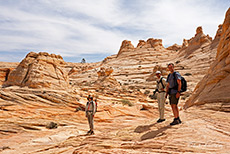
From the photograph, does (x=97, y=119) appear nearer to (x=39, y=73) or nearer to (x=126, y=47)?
(x=39, y=73)

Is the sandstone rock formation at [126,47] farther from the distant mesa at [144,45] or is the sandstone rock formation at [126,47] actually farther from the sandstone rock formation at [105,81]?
the sandstone rock formation at [105,81]

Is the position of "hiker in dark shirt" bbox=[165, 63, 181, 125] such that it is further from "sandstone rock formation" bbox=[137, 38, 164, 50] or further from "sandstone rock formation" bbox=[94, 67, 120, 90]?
"sandstone rock formation" bbox=[137, 38, 164, 50]

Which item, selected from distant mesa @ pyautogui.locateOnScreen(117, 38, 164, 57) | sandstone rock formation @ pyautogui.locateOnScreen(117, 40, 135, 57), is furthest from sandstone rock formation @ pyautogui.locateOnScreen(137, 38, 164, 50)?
sandstone rock formation @ pyautogui.locateOnScreen(117, 40, 135, 57)

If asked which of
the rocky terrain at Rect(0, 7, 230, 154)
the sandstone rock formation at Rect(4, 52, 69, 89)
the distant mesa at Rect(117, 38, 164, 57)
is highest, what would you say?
the distant mesa at Rect(117, 38, 164, 57)

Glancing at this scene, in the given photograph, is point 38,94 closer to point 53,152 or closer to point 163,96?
point 53,152

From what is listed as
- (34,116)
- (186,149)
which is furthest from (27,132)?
(186,149)

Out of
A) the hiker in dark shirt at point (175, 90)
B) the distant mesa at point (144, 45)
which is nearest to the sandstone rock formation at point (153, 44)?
the distant mesa at point (144, 45)

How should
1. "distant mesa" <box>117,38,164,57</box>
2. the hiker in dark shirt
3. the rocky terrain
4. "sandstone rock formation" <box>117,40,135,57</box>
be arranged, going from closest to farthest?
the rocky terrain, the hiker in dark shirt, "distant mesa" <box>117,38,164,57</box>, "sandstone rock formation" <box>117,40,135,57</box>

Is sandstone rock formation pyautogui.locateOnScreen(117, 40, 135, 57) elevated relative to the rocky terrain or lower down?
elevated

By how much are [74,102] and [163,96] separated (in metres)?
7.15

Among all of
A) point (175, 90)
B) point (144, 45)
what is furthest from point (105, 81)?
point (144, 45)

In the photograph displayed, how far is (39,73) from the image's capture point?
11492mm

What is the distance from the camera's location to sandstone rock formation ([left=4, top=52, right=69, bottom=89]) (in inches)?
446

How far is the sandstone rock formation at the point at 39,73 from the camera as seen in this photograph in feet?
37.2
